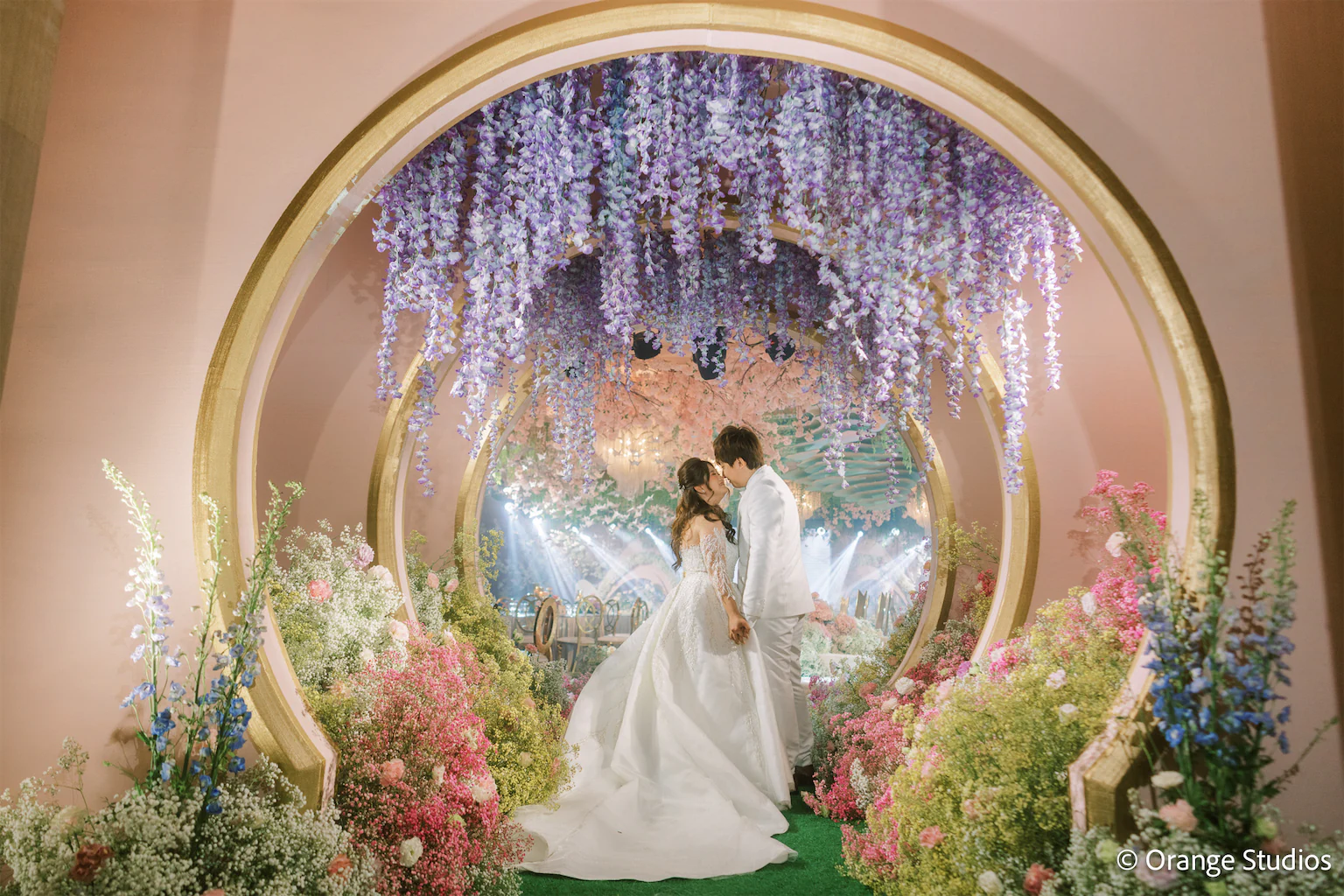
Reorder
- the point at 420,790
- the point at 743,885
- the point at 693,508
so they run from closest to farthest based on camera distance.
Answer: the point at 420,790
the point at 743,885
the point at 693,508

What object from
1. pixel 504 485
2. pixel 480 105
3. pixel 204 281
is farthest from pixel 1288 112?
pixel 504 485

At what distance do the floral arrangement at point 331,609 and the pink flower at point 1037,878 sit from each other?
6.94 feet

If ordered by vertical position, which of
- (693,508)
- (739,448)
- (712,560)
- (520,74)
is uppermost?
(520,74)

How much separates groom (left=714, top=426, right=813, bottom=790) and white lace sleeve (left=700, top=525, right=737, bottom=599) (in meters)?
0.11

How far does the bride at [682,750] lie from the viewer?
9.87ft

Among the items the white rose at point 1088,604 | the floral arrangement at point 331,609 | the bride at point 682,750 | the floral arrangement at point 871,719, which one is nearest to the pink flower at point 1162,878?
the white rose at point 1088,604

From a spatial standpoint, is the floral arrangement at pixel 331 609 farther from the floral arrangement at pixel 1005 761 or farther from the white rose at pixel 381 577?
the floral arrangement at pixel 1005 761

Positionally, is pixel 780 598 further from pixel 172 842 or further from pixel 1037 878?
pixel 172 842

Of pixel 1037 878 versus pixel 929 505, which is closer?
pixel 1037 878

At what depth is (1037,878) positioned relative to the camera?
73.1 inches

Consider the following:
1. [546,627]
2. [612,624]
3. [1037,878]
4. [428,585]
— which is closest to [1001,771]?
[1037,878]

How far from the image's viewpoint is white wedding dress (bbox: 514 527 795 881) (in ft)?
9.83

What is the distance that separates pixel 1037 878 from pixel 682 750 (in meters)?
1.93

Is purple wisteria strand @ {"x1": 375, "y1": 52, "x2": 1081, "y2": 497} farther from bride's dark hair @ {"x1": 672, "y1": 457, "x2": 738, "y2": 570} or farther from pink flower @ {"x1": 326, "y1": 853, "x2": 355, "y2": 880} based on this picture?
bride's dark hair @ {"x1": 672, "y1": 457, "x2": 738, "y2": 570}
